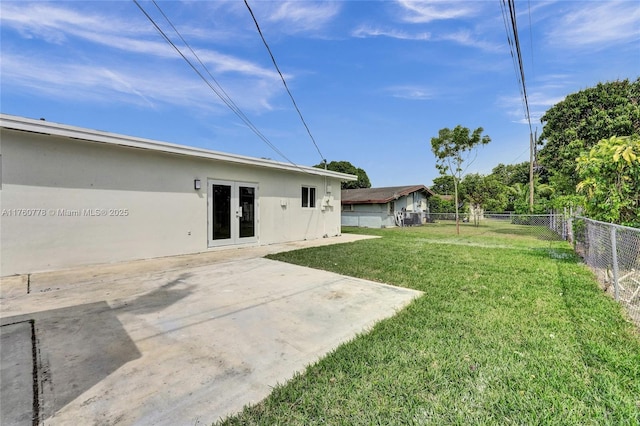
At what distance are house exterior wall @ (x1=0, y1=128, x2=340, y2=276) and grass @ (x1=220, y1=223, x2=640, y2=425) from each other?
6.33 metres

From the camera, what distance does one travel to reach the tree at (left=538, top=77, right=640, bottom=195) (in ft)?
57.4

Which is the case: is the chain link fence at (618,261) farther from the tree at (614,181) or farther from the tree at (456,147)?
the tree at (456,147)

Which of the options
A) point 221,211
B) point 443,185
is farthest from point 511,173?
point 221,211

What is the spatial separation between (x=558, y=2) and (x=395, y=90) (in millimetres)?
7164

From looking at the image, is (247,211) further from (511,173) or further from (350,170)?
(511,173)

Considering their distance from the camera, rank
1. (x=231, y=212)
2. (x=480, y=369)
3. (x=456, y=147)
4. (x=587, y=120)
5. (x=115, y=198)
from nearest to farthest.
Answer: (x=480, y=369) < (x=115, y=198) < (x=231, y=212) < (x=456, y=147) < (x=587, y=120)

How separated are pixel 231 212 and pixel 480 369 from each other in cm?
778

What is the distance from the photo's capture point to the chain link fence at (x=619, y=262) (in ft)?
11.9

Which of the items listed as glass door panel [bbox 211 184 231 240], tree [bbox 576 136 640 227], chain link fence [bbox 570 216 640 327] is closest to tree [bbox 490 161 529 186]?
tree [bbox 576 136 640 227]

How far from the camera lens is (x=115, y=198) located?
6.50 m

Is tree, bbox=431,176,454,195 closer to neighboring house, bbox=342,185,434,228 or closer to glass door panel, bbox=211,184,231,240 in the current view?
neighboring house, bbox=342,185,434,228

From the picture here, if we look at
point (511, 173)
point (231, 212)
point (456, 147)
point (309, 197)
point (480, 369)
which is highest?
point (511, 173)

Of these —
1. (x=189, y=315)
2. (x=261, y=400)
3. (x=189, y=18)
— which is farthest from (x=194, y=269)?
(x=189, y=18)

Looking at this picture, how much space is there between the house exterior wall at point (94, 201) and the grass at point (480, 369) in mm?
6326
